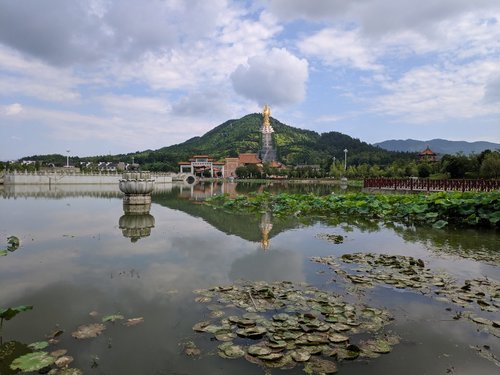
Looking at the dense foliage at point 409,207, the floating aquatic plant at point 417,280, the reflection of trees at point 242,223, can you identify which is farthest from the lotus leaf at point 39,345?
the dense foliage at point 409,207

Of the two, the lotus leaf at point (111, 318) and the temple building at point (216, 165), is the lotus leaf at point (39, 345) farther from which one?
the temple building at point (216, 165)

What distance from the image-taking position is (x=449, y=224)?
45.3 ft

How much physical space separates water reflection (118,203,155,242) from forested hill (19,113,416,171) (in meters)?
78.2

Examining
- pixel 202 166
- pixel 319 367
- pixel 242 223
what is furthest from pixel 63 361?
pixel 202 166

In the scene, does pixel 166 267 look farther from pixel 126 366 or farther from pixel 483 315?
pixel 483 315

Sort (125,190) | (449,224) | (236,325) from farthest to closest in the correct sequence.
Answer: (125,190)
(449,224)
(236,325)

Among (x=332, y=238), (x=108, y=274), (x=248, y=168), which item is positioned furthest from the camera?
(x=248, y=168)

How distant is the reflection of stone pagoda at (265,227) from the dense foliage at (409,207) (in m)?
0.90

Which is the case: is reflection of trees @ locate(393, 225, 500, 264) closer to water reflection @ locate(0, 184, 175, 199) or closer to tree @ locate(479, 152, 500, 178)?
tree @ locate(479, 152, 500, 178)

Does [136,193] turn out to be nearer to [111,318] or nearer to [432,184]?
[111,318]

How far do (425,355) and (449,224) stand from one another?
36.4 ft

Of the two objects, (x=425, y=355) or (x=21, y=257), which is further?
(x=21, y=257)

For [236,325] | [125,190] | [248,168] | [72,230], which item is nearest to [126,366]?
[236,325]

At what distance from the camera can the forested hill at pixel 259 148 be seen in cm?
10312
